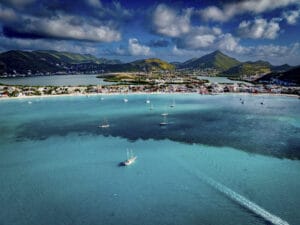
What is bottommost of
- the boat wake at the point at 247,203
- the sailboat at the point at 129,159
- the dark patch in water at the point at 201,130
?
the boat wake at the point at 247,203

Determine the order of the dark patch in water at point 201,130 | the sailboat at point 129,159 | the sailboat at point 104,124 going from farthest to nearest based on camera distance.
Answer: the sailboat at point 104,124 < the dark patch in water at point 201,130 < the sailboat at point 129,159

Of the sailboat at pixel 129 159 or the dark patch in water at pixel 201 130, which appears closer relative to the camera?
the sailboat at pixel 129 159

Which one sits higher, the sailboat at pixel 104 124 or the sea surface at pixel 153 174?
the sailboat at pixel 104 124

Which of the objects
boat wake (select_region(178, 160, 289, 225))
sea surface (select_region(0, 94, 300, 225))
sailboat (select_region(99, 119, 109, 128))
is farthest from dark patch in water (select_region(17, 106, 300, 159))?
boat wake (select_region(178, 160, 289, 225))

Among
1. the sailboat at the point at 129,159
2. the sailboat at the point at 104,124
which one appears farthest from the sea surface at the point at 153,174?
the sailboat at the point at 104,124

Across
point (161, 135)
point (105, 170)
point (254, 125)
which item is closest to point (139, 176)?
point (105, 170)

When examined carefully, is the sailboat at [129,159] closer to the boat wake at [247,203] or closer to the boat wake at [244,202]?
the boat wake at [244,202]
